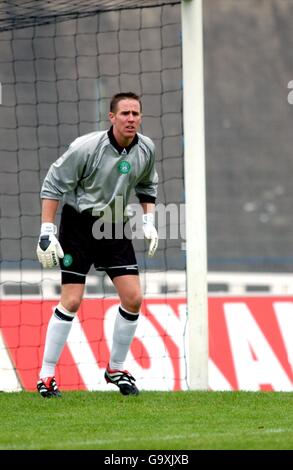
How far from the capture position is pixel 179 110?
61.0ft

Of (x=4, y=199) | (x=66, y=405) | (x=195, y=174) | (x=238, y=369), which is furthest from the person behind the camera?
(x=4, y=199)

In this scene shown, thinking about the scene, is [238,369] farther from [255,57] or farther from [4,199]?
[255,57]

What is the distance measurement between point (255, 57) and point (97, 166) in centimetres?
1192

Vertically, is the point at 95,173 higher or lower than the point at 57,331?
higher

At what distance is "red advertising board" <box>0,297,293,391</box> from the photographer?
37.1 feet

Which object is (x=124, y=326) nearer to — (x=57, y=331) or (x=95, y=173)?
(x=57, y=331)

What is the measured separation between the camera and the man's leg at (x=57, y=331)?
8297mm

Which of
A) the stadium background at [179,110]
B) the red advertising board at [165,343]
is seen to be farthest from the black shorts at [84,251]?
the stadium background at [179,110]

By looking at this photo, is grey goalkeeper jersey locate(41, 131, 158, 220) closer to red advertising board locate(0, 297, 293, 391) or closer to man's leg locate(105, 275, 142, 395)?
man's leg locate(105, 275, 142, 395)

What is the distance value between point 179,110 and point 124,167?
10.5 meters

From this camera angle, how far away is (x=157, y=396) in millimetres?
8336

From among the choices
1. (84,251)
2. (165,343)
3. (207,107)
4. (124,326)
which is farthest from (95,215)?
(207,107)

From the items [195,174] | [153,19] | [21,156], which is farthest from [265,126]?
[195,174]

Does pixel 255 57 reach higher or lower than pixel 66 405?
higher
